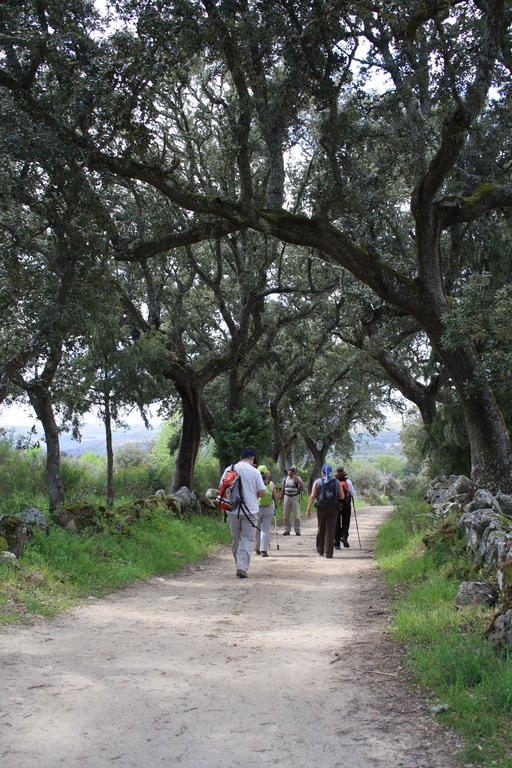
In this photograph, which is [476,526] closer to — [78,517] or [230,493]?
[230,493]

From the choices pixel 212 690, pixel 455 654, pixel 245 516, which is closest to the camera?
pixel 212 690

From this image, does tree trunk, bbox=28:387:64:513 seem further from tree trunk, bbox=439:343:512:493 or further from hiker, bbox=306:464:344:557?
tree trunk, bbox=439:343:512:493

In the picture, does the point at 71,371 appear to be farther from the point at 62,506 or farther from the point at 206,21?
the point at 206,21

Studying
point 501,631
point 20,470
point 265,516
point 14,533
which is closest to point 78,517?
point 14,533

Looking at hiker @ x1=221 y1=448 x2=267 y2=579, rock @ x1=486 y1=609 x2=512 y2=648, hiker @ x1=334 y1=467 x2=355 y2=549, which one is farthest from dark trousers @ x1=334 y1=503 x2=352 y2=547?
rock @ x1=486 y1=609 x2=512 y2=648

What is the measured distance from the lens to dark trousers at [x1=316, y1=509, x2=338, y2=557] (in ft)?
42.8

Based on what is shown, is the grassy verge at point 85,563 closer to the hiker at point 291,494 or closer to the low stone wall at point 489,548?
the hiker at point 291,494

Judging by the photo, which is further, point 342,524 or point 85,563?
point 342,524

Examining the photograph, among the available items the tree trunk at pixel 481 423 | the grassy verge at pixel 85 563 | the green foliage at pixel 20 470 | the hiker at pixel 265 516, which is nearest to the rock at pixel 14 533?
the grassy verge at pixel 85 563

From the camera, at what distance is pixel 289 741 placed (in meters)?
3.88

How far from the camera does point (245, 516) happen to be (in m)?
10.4

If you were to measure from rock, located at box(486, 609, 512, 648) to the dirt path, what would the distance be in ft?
2.68

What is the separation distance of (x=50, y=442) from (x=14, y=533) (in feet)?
18.5

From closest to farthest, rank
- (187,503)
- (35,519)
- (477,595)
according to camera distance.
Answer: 1. (477,595)
2. (35,519)
3. (187,503)
